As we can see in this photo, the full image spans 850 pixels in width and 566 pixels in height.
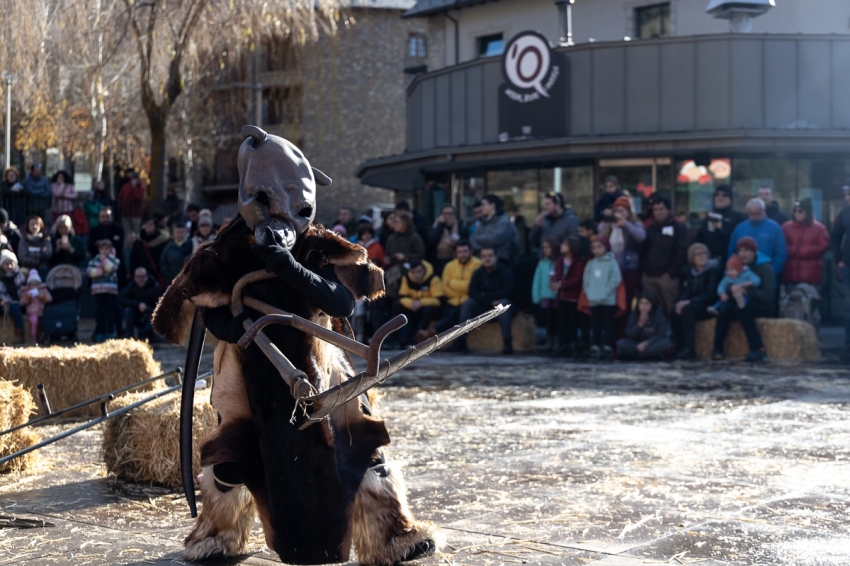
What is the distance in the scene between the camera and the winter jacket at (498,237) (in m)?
16.9

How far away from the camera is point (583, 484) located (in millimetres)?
7004

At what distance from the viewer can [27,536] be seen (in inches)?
233

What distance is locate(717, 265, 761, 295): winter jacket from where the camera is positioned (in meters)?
14.9

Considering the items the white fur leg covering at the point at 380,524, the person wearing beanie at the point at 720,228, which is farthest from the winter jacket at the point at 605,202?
the white fur leg covering at the point at 380,524

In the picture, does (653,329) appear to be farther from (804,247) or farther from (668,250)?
(804,247)

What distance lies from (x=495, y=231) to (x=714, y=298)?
10.9 ft

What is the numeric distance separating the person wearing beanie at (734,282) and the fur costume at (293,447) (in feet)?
33.8

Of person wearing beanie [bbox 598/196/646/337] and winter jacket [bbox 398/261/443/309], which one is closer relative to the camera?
person wearing beanie [bbox 598/196/646/337]

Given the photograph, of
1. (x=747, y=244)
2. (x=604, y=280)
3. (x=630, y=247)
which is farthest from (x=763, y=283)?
(x=604, y=280)

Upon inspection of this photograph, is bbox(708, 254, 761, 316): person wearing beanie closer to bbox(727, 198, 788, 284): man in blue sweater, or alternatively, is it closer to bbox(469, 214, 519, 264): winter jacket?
bbox(727, 198, 788, 284): man in blue sweater

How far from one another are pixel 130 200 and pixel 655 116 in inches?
503

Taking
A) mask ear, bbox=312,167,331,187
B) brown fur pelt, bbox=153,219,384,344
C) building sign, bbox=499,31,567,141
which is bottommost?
brown fur pelt, bbox=153,219,384,344

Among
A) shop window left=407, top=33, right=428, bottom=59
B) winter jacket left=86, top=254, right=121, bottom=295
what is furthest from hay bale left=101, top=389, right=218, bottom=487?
shop window left=407, top=33, right=428, bottom=59

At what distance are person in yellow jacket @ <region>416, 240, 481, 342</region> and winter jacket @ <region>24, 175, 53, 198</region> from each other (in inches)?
470
